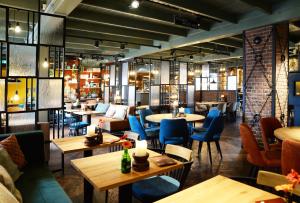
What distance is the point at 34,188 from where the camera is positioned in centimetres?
233

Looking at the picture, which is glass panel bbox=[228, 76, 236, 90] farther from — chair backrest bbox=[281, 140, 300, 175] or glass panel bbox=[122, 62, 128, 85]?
chair backrest bbox=[281, 140, 300, 175]

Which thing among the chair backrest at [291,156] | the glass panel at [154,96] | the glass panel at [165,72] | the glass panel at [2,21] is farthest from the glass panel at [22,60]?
the glass panel at [165,72]

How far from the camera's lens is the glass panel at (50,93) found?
3.94 m

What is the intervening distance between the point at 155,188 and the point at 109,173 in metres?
0.59

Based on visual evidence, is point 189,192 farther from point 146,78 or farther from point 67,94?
point 146,78

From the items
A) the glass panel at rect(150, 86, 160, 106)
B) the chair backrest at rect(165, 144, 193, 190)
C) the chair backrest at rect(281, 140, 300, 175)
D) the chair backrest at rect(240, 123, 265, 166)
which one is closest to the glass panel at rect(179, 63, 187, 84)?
the glass panel at rect(150, 86, 160, 106)

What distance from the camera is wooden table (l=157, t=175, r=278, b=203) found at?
1.44m

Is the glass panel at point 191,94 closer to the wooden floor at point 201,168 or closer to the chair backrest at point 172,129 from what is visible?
the wooden floor at point 201,168

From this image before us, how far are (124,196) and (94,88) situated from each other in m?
11.6

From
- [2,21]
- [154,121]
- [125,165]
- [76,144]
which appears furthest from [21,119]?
[2,21]

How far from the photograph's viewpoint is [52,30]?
159 inches

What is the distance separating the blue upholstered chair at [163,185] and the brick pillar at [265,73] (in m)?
3.44

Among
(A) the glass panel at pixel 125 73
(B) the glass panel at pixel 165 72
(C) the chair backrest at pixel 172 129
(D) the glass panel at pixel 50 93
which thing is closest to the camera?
(D) the glass panel at pixel 50 93

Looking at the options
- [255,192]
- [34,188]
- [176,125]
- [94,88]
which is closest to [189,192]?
[255,192]
